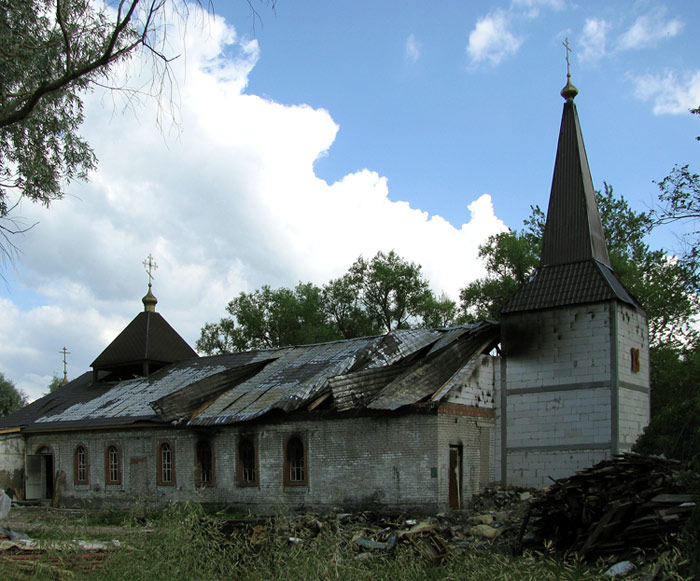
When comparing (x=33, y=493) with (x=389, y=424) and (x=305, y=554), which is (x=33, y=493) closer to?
(x=389, y=424)

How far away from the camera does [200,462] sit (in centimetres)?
2344

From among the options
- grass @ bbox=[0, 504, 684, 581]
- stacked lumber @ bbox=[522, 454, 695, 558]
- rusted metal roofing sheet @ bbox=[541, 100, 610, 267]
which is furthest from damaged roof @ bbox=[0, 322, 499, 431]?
grass @ bbox=[0, 504, 684, 581]

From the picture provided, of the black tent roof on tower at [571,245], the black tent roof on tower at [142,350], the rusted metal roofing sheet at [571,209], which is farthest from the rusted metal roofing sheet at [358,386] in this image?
the black tent roof on tower at [142,350]

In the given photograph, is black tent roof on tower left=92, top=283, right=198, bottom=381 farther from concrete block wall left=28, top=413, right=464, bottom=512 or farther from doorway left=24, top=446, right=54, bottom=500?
concrete block wall left=28, top=413, right=464, bottom=512

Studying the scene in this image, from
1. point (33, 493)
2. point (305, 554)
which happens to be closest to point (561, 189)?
point (305, 554)

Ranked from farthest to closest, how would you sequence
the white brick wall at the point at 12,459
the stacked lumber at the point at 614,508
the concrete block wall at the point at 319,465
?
the white brick wall at the point at 12,459 < the concrete block wall at the point at 319,465 < the stacked lumber at the point at 614,508

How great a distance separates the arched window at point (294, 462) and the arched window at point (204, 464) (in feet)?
10.5

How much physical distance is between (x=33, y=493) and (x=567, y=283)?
22.6m

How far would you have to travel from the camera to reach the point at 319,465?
20219 mm

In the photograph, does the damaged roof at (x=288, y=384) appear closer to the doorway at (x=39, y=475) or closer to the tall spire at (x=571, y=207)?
the doorway at (x=39, y=475)

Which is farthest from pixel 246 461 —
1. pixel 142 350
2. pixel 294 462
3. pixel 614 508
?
pixel 614 508

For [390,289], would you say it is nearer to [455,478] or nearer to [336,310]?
[336,310]

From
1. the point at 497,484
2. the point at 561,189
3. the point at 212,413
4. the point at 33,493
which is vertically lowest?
the point at 33,493

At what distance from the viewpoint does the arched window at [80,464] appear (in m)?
26.9
